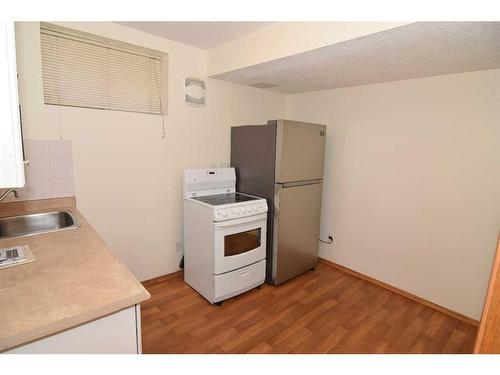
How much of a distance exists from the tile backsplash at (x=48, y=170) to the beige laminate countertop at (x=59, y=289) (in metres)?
0.66

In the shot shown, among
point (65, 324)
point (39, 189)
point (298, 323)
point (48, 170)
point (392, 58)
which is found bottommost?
point (298, 323)

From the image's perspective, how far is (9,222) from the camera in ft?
5.64

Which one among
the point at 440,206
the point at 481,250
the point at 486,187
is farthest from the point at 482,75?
the point at 481,250

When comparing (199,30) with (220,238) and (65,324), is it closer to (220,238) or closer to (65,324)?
(220,238)

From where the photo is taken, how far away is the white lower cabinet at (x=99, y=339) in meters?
0.78

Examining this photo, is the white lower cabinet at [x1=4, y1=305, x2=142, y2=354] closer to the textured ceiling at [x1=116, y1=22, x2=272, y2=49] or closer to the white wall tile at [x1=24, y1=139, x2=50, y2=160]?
the white wall tile at [x1=24, y1=139, x2=50, y2=160]

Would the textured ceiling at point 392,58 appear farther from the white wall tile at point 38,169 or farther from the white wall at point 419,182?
the white wall tile at point 38,169

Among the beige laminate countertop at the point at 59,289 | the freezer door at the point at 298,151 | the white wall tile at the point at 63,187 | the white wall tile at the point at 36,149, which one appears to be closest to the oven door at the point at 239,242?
the freezer door at the point at 298,151

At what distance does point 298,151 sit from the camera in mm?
2582

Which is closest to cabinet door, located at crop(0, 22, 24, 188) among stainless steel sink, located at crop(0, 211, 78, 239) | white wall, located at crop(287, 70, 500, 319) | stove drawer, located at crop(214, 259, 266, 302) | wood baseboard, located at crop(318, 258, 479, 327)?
stainless steel sink, located at crop(0, 211, 78, 239)

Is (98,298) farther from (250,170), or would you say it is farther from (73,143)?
(250,170)

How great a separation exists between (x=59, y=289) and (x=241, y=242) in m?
1.60

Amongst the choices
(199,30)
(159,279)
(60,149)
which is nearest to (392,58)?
(199,30)

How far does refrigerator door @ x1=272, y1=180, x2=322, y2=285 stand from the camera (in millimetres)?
2588
